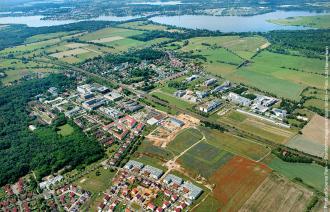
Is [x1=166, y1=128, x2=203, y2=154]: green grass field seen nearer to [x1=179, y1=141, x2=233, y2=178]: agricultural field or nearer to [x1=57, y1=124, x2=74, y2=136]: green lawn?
[x1=179, y1=141, x2=233, y2=178]: agricultural field

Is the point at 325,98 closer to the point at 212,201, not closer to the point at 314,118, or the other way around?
the point at 314,118

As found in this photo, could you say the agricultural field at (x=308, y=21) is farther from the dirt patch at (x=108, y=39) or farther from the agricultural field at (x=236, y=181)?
the agricultural field at (x=236, y=181)

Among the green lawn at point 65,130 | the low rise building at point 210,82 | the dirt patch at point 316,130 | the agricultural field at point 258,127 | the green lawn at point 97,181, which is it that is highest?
the low rise building at point 210,82

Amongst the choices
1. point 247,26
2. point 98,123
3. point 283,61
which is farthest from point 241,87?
point 247,26

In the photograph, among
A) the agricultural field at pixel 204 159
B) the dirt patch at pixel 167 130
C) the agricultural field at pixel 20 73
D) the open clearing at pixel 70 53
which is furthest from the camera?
the open clearing at pixel 70 53

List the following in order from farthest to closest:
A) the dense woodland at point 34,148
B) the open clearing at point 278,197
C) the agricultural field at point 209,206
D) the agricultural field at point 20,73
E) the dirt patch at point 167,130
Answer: the agricultural field at point 20,73, the dirt patch at point 167,130, the dense woodland at point 34,148, the agricultural field at point 209,206, the open clearing at point 278,197

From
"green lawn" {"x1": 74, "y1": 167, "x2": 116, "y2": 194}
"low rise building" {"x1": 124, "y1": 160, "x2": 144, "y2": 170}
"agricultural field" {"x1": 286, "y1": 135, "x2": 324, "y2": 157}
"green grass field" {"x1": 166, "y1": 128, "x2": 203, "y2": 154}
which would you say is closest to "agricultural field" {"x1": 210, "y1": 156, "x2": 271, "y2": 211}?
"green grass field" {"x1": 166, "y1": 128, "x2": 203, "y2": 154}

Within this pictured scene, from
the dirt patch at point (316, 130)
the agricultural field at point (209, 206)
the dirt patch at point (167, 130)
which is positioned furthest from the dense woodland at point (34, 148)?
the dirt patch at point (316, 130)
